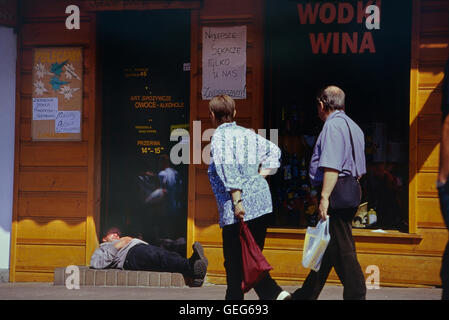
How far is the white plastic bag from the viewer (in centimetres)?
527

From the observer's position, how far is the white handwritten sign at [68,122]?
8305 millimetres

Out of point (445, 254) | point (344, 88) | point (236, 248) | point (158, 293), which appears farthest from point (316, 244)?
point (344, 88)

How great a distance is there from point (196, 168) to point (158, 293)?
155 cm

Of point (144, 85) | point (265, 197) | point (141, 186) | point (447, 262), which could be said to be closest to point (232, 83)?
point (144, 85)

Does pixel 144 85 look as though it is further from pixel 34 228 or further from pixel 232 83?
pixel 34 228

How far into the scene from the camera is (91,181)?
823 centimetres

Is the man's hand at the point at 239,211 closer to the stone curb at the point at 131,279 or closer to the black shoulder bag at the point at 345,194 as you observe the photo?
the black shoulder bag at the point at 345,194

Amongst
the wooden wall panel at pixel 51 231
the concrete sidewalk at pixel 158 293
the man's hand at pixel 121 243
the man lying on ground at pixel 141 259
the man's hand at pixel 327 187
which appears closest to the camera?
the man's hand at pixel 327 187

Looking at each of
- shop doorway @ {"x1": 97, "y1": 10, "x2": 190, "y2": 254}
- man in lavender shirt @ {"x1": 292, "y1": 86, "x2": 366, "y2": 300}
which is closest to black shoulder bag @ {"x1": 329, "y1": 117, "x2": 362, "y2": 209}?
man in lavender shirt @ {"x1": 292, "y1": 86, "x2": 366, "y2": 300}

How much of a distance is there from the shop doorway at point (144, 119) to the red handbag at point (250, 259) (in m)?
3.10

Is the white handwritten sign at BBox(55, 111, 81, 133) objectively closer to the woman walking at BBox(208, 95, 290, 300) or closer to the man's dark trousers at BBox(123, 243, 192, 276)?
the man's dark trousers at BBox(123, 243, 192, 276)

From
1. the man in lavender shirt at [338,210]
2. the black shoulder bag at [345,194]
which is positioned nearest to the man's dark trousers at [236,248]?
the man in lavender shirt at [338,210]

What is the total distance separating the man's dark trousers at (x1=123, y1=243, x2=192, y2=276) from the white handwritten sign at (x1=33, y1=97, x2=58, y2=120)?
6.26 feet

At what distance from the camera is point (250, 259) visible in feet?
17.3
